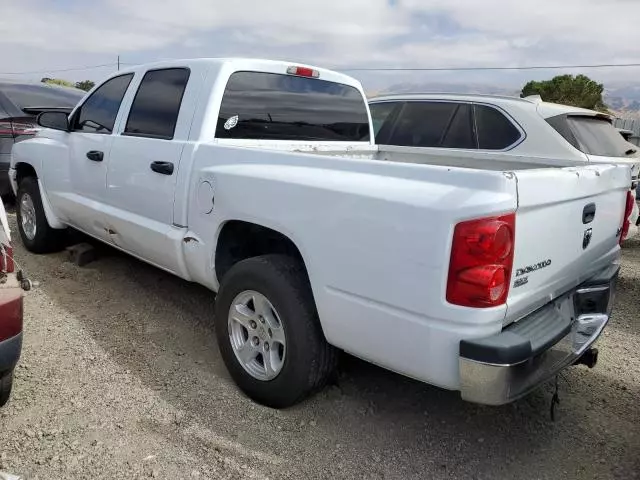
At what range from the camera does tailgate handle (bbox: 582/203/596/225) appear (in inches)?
108

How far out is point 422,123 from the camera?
6.34m

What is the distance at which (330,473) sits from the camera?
2.65 m

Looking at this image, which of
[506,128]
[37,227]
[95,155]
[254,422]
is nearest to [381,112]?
[506,128]

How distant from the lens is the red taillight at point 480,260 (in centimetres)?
217

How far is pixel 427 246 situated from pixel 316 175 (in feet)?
2.47

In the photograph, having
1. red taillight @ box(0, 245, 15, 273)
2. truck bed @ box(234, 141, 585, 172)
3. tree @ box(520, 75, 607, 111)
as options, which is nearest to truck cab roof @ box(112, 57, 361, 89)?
truck bed @ box(234, 141, 585, 172)

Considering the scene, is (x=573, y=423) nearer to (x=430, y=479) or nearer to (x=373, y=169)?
(x=430, y=479)

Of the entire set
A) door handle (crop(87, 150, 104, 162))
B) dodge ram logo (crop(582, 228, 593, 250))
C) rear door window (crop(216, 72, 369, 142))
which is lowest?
dodge ram logo (crop(582, 228, 593, 250))

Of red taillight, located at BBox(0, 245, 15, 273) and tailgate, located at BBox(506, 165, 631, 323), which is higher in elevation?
tailgate, located at BBox(506, 165, 631, 323)

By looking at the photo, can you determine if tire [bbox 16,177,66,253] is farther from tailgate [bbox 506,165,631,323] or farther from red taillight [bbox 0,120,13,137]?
tailgate [bbox 506,165,631,323]

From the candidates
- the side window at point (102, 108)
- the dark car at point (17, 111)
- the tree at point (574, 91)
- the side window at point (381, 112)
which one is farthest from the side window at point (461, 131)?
the tree at point (574, 91)

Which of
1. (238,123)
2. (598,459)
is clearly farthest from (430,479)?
(238,123)

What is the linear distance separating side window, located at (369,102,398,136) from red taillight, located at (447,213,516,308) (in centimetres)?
464

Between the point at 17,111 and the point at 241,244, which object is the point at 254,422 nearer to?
the point at 241,244
